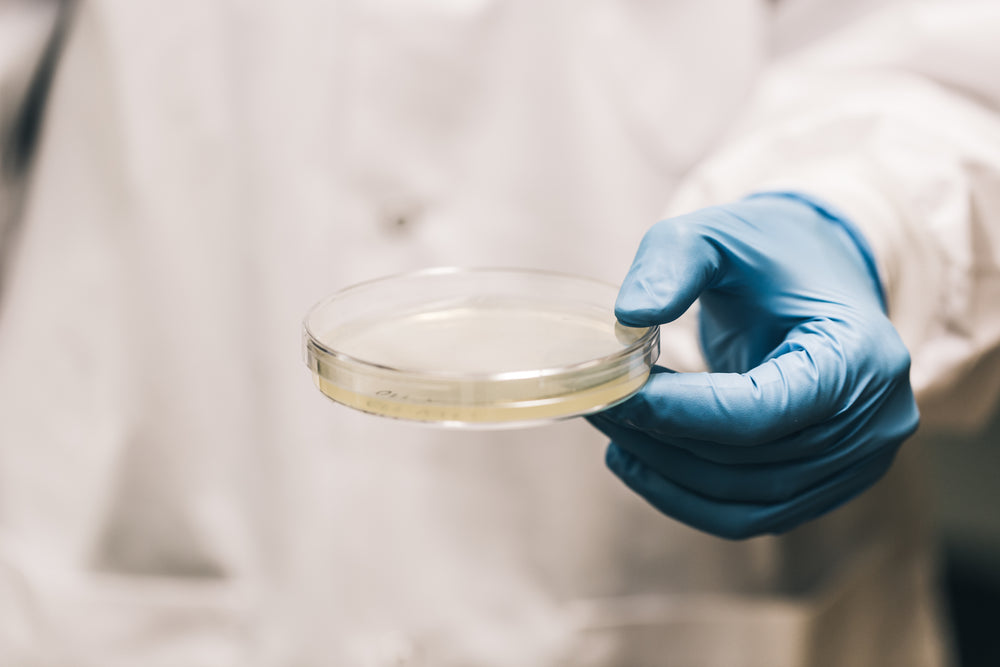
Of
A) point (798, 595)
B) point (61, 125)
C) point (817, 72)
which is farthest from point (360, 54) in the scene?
point (798, 595)

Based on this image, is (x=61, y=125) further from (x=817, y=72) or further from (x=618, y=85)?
(x=817, y=72)

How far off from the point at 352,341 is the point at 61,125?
59cm

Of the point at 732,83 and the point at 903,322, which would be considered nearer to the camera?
the point at 903,322

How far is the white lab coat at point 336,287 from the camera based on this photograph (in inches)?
37.9

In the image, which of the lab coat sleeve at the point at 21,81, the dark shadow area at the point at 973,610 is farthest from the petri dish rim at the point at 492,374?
the dark shadow area at the point at 973,610

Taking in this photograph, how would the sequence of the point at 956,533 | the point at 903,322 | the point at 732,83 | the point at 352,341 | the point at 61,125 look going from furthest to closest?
1. the point at 956,533
2. the point at 732,83
3. the point at 61,125
4. the point at 903,322
5. the point at 352,341

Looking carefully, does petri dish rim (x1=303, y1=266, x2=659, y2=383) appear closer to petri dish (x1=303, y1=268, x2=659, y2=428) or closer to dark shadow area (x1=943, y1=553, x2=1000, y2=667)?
petri dish (x1=303, y1=268, x2=659, y2=428)

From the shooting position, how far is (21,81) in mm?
953

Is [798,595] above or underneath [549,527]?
underneath

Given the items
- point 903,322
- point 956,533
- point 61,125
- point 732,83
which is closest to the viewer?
point 903,322

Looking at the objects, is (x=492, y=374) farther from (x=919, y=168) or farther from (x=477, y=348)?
(x=919, y=168)

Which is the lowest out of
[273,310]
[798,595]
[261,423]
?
[798,595]

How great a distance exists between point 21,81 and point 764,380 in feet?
3.11

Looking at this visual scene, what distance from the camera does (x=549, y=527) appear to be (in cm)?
107
